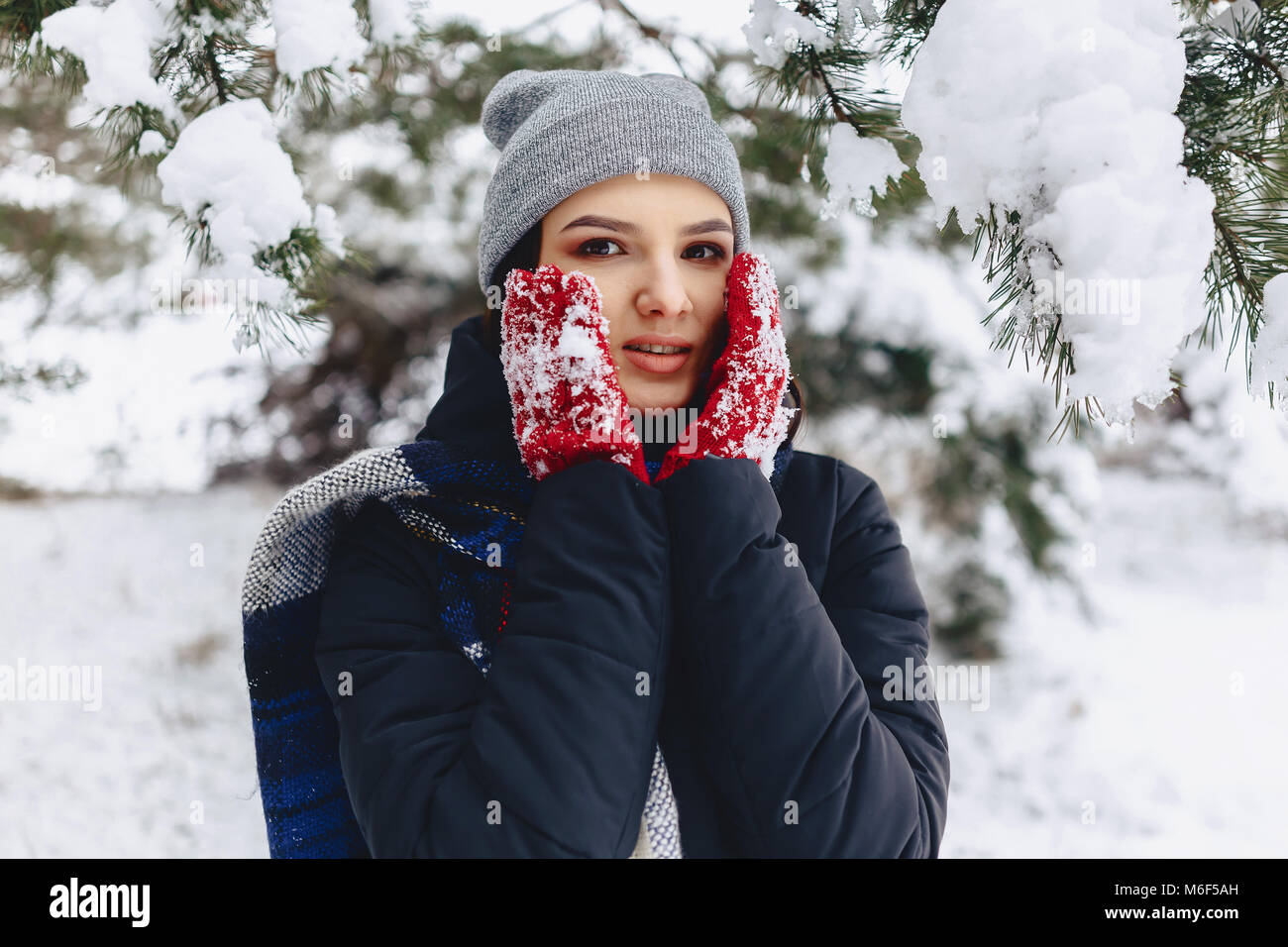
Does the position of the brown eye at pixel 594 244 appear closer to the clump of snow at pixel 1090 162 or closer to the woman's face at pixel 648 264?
the woman's face at pixel 648 264

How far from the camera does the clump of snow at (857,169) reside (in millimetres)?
1037

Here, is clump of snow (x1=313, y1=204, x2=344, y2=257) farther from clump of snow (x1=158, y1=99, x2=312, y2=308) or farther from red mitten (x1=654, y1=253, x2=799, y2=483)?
red mitten (x1=654, y1=253, x2=799, y2=483)

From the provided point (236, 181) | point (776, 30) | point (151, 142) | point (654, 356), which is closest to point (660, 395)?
point (654, 356)

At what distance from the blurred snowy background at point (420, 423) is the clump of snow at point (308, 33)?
927 millimetres

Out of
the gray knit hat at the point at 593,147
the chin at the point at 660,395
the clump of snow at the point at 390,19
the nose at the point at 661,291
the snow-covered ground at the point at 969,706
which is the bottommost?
the snow-covered ground at the point at 969,706

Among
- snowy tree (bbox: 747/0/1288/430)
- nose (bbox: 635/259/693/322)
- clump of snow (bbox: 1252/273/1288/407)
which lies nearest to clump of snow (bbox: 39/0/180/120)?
nose (bbox: 635/259/693/322)

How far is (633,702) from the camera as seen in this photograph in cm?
91

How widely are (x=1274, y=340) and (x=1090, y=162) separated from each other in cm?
29

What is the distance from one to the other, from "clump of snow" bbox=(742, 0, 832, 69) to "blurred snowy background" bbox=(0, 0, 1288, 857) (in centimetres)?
52

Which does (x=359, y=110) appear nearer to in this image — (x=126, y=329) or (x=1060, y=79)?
(x=126, y=329)

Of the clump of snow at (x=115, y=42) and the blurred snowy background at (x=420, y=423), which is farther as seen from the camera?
the blurred snowy background at (x=420, y=423)

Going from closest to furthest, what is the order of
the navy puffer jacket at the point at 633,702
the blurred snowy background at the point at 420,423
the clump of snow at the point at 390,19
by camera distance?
1. the navy puffer jacket at the point at 633,702
2. the clump of snow at the point at 390,19
3. the blurred snowy background at the point at 420,423

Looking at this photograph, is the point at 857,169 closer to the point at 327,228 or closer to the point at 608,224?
the point at 608,224

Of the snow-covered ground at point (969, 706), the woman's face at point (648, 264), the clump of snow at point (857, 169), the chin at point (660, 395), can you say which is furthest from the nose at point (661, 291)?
the snow-covered ground at point (969, 706)
